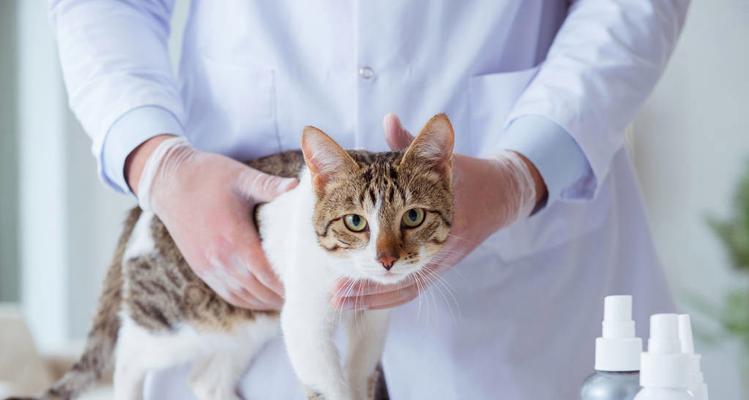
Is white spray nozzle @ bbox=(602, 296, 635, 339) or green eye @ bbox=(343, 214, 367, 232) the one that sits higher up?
white spray nozzle @ bbox=(602, 296, 635, 339)

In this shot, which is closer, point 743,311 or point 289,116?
point 289,116

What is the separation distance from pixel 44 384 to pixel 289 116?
8.38 ft

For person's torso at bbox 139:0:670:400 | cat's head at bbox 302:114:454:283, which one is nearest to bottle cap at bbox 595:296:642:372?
cat's head at bbox 302:114:454:283

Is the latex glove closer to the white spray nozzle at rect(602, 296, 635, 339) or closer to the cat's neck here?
the cat's neck

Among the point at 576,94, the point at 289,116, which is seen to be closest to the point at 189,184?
the point at 289,116

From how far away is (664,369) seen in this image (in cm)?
48

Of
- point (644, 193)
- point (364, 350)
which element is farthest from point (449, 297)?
point (644, 193)

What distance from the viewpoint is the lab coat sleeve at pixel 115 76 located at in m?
0.75

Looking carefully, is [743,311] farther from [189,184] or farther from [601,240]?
[189,184]

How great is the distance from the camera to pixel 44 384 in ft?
9.75

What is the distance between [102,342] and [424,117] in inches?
19.1

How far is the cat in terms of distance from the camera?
0.62 m

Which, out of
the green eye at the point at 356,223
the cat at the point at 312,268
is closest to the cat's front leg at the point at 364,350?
the cat at the point at 312,268

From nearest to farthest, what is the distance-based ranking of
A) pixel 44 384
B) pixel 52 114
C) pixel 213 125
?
pixel 213 125 → pixel 44 384 → pixel 52 114
